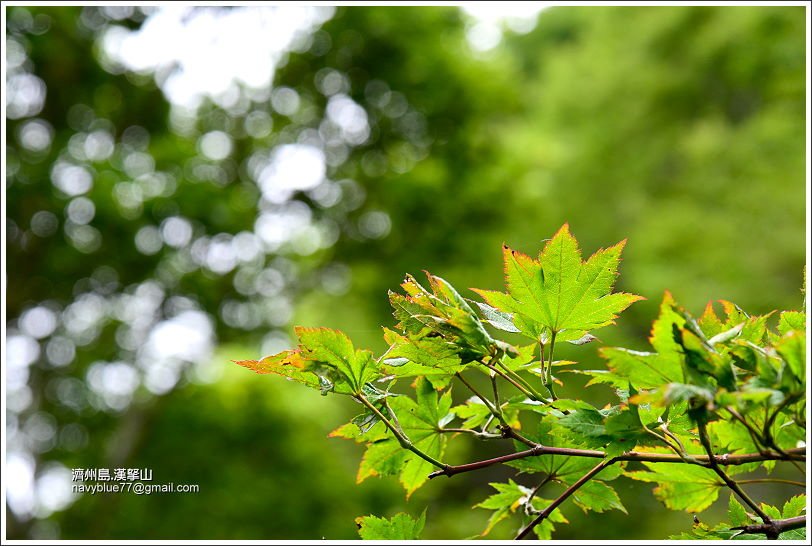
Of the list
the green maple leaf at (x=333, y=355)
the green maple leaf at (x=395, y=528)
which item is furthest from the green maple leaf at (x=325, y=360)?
the green maple leaf at (x=395, y=528)

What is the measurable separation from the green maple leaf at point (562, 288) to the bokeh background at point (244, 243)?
2.68m

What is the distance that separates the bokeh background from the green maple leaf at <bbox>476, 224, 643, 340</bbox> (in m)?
2.68

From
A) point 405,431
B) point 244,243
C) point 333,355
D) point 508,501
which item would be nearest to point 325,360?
point 333,355

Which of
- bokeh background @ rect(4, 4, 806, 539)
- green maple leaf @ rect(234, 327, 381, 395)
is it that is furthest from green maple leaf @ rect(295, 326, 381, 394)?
bokeh background @ rect(4, 4, 806, 539)

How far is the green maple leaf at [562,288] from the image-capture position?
470 millimetres

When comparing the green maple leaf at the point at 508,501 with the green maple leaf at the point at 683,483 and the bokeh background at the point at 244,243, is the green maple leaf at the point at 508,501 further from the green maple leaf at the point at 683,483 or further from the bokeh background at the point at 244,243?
the bokeh background at the point at 244,243

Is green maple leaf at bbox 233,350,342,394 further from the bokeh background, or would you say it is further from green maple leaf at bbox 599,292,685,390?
the bokeh background

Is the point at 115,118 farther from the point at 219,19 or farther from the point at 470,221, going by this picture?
the point at 470,221

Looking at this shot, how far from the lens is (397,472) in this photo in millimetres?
547

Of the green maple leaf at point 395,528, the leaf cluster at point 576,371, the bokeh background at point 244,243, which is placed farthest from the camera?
the bokeh background at point 244,243

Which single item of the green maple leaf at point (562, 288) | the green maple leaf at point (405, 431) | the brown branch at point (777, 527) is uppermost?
the green maple leaf at point (562, 288)

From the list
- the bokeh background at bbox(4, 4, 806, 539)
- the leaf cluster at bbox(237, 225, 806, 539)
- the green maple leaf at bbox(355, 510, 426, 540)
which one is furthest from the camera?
the bokeh background at bbox(4, 4, 806, 539)

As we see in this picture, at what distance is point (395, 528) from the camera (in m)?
0.52

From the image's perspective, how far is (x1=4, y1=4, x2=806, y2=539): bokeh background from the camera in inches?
134
